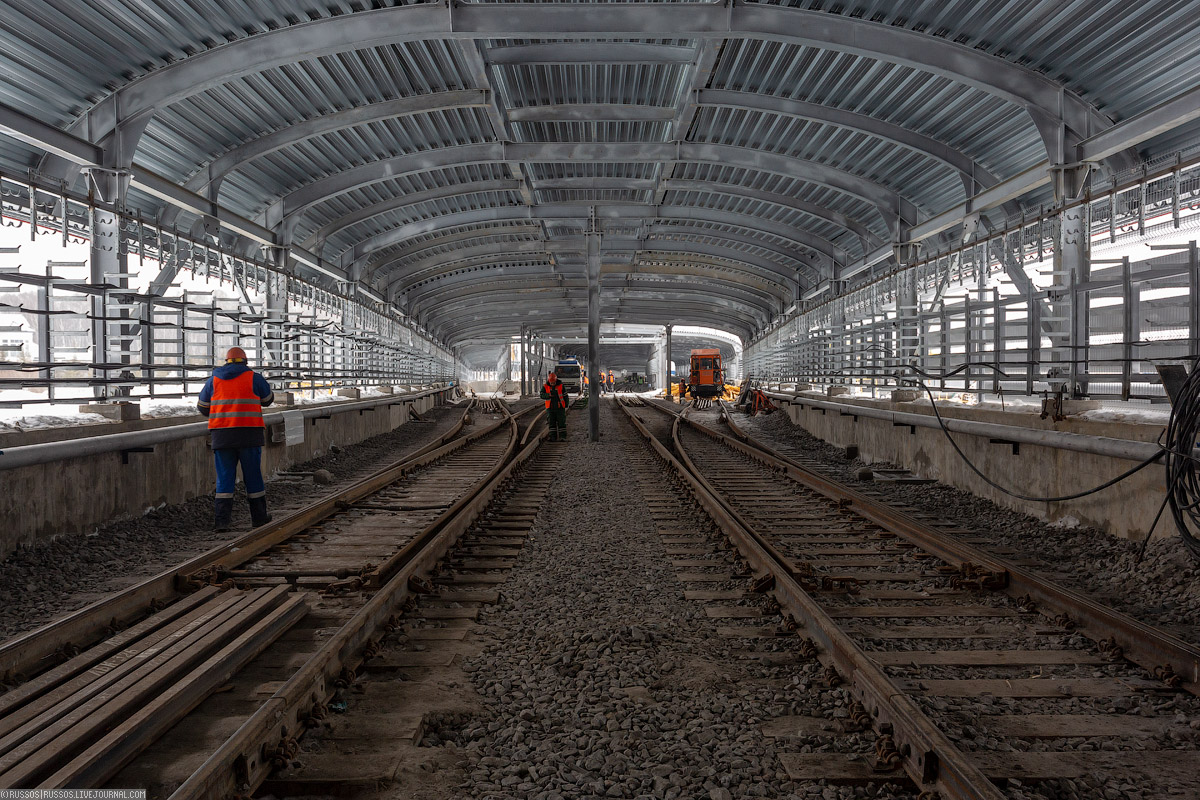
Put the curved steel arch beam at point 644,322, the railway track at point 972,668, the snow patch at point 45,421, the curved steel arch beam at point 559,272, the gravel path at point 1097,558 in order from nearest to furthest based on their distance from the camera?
the railway track at point 972,668
the gravel path at point 1097,558
the snow patch at point 45,421
the curved steel arch beam at point 559,272
the curved steel arch beam at point 644,322

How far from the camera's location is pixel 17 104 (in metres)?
10.2

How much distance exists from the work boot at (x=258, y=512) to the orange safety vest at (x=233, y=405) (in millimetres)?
770

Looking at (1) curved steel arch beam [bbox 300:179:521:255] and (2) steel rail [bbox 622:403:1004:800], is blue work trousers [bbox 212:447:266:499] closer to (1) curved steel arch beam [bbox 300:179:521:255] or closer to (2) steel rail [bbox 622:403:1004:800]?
(2) steel rail [bbox 622:403:1004:800]

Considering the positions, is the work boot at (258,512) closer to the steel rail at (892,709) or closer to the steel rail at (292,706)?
the steel rail at (292,706)

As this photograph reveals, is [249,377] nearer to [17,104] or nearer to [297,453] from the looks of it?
[297,453]

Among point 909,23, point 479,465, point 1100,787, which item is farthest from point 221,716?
point 909,23

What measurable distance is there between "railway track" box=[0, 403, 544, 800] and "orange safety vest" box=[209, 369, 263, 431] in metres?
1.31

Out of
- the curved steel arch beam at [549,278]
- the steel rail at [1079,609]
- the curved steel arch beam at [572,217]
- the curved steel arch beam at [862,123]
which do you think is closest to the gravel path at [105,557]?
the steel rail at [1079,609]

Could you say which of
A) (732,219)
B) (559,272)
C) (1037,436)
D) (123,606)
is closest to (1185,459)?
(1037,436)

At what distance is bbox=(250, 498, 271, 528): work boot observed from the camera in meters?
7.13

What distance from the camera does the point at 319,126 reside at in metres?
13.2

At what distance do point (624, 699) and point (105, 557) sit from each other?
5188mm

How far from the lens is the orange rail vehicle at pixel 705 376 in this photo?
32384 millimetres

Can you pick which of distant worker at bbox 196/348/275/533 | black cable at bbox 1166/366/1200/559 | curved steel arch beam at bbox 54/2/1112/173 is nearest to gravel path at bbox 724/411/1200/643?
black cable at bbox 1166/366/1200/559
